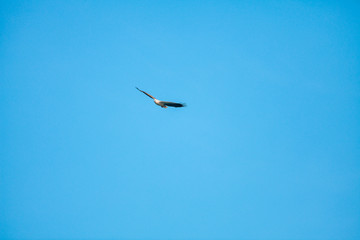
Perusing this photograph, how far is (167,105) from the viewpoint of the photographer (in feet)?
171
